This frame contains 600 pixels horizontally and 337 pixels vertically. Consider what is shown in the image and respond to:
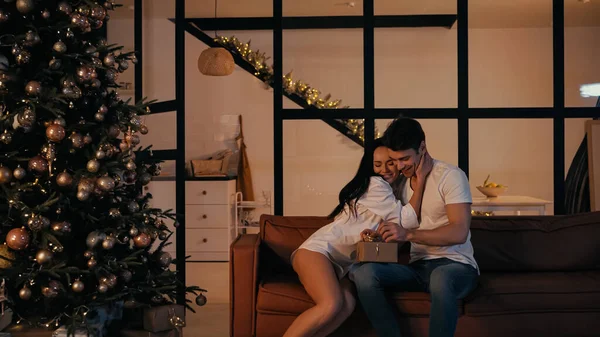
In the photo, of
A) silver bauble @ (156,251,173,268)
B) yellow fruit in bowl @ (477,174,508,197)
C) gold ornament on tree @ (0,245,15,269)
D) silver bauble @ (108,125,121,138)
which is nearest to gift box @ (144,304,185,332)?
silver bauble @ (156,251,173,268)

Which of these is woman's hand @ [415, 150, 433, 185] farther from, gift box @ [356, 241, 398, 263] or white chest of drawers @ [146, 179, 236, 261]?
white chest of drawers @ [146, 179, 236, 261]

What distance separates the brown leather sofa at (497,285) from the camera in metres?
3.33

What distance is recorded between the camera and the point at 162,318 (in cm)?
343

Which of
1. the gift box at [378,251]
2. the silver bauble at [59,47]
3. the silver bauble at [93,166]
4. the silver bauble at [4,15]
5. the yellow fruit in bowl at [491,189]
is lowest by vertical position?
the gift box at [378,251]

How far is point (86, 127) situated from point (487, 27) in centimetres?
281

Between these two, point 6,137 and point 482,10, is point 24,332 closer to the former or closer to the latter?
point 6,137

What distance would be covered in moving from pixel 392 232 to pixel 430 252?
0.32m

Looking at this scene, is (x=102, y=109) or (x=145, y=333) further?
(x=145, y=333)

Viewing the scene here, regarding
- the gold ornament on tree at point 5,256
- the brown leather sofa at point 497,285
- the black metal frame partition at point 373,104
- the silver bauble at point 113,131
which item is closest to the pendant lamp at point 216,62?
the black metal frame partition at point 373,104

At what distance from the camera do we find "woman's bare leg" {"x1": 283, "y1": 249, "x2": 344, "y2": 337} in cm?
313

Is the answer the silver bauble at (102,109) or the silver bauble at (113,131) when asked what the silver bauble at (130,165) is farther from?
the silver bauble at (102,109)

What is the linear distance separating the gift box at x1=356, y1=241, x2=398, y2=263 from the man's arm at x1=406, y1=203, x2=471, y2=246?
10 centimetres

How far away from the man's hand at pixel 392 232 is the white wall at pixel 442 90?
56.9 inches

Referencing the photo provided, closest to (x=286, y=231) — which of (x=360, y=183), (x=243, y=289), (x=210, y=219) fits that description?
(x=243, y=289)
